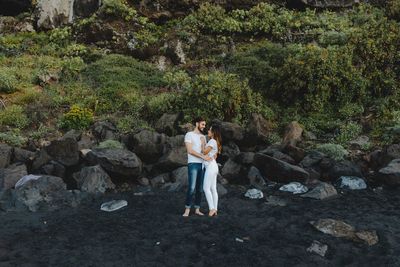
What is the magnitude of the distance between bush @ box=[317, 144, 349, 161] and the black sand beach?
293 cm

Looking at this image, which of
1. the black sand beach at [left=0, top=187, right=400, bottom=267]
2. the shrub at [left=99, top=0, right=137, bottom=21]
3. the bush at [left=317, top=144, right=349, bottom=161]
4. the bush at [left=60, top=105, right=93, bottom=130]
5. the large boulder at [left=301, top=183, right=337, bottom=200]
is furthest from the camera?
the shrub at [left=99, top=0, right=137, bottom=21]

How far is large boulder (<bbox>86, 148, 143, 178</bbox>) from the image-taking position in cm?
1273

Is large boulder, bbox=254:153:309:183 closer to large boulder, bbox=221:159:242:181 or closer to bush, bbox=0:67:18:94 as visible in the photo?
large boulder, bbox=221:159:242:181

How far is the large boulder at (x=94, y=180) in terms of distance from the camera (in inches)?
475

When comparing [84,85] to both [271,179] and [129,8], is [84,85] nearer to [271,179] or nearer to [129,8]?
[129,8]

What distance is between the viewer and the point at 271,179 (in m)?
13.2

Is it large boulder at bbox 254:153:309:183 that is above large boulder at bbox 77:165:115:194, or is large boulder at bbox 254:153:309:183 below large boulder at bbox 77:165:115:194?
A: above

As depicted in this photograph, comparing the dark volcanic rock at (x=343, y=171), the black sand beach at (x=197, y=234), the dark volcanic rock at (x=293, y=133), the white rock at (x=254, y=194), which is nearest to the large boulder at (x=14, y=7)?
the dark volcanic rock at (x=293, y=133)

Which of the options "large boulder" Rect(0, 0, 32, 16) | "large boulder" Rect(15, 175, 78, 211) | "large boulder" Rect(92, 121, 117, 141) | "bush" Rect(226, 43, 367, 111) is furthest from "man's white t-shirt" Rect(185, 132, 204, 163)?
"large boulder" Rect(0, 0, 32, 16)

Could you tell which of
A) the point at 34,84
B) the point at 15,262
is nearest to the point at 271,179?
the point at 15,262

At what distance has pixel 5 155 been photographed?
13484 mm

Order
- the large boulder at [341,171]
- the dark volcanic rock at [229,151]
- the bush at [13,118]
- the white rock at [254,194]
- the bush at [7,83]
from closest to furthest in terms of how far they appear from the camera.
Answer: the white rock at [254,194] < the large boulder at [341,171] < the dark volcanic rock at [229,151] < the bush at [13,118] < the bush at [7,83]

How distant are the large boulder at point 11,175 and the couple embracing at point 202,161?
5766mm

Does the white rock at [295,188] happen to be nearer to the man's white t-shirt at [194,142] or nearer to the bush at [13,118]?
the man's white t-shirt at [194,142]
